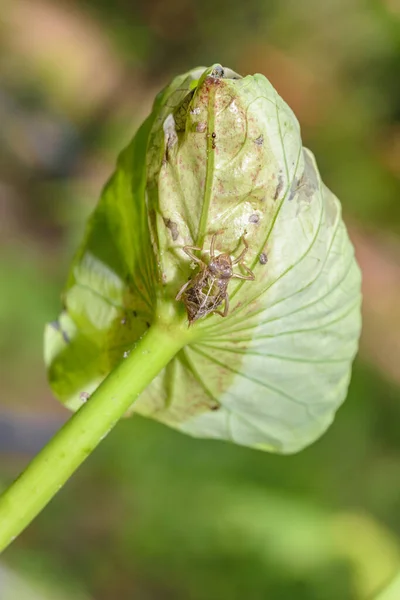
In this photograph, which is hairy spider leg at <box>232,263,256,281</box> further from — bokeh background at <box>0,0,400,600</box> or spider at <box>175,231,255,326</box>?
bokeh background at <box>0,0,400,600</box>

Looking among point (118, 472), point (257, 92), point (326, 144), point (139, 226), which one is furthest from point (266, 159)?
point (326, 144)

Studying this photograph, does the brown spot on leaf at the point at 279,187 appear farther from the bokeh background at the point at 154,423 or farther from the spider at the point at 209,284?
the bokeh background at the point at 154,423

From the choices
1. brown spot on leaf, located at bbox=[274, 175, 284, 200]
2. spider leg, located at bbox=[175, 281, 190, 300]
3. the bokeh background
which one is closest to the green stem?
spider leg, located at bbox=[175, 281, 190, 300]

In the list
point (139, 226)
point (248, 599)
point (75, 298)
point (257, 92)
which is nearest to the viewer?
point (257, 92)

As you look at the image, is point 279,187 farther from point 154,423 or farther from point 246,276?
point 154,423

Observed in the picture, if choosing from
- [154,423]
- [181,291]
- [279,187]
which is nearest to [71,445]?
[181,291]

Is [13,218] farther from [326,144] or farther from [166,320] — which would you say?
[166,320]
